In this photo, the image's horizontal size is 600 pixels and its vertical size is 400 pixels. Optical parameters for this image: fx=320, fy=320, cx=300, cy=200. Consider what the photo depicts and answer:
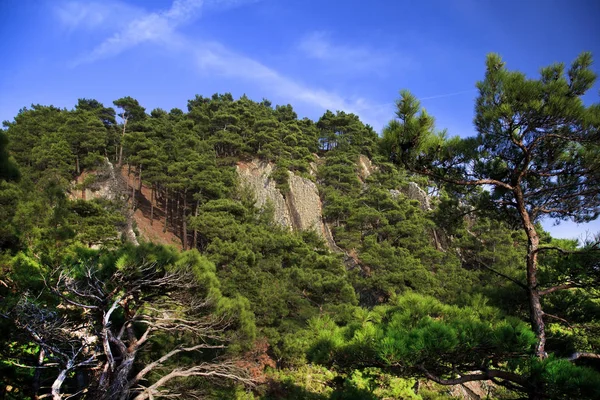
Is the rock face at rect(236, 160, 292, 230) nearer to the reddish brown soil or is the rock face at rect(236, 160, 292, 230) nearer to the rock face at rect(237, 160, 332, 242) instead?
the rock face at rect(237, 160, 332, 242)

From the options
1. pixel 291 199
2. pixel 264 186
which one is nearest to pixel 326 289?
pixel 291 199

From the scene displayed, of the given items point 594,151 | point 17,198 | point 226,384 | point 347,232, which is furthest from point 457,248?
point 17,198

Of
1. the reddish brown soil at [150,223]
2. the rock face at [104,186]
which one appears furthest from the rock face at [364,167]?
the rock face at [104,186]

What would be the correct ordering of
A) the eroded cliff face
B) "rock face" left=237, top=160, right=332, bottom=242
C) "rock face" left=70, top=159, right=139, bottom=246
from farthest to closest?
1. "rock face" left=237, top=160, right=332, bottom=242
2. the eroded cliff face
3. "rock face" left=70, top=159, right=139, bottom=246

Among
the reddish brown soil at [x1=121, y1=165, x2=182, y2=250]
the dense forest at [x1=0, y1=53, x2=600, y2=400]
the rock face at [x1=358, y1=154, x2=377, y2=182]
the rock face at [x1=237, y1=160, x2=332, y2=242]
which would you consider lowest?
the dense forest at [x1=0, y1=53, x2=600, y2=400]

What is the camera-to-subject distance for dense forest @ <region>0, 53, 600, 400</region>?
2861 mm

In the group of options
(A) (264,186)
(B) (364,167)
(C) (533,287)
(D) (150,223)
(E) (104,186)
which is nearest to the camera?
(C) (533,287)

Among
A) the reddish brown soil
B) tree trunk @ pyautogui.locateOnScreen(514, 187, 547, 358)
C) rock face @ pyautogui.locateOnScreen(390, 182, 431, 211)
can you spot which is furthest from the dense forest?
rock face @ pyautogui.locateOnScreen(390, 182, 431, 211)

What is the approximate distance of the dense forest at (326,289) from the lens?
2861 millimetres

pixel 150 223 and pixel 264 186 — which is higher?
pixel 264 186

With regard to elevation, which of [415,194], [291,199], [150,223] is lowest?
[150,223]

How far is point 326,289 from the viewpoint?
464 inches

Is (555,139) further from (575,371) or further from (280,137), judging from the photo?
(280,137)

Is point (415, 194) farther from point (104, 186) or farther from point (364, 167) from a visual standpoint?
point (104, 186)
